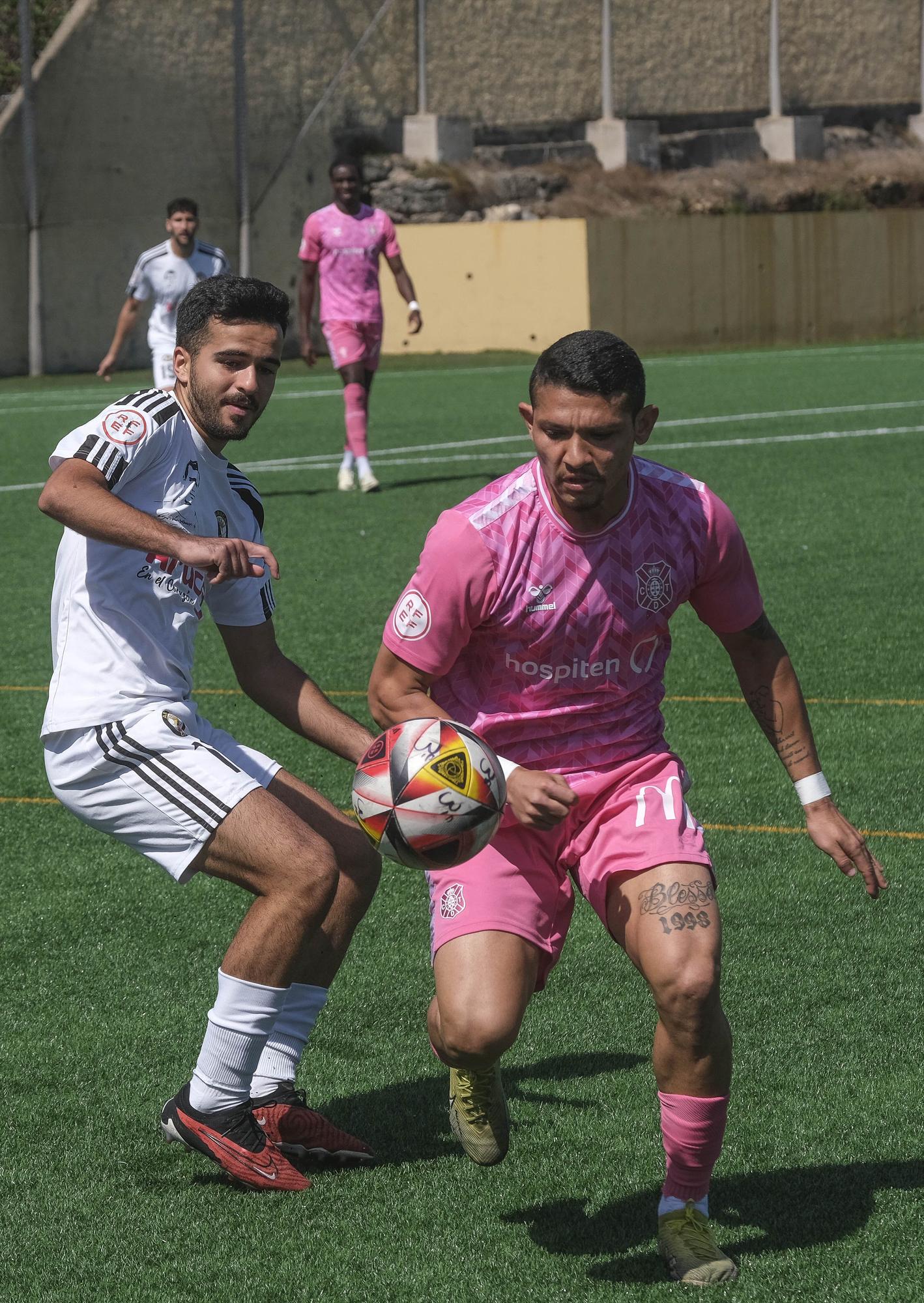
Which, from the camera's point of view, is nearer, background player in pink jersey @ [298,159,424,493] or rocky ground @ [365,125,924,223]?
background player in pink jersey @ [298,159,424,493]

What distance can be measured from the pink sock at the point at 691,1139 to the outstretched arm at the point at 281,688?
4.25 ft

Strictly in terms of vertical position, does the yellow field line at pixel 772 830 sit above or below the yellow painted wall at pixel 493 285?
below

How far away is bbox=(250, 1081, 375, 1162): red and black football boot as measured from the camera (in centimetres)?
429

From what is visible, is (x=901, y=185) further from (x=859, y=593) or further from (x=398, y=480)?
(x=859, y=593)

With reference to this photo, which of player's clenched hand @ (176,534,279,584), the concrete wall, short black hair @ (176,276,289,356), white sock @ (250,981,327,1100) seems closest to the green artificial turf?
white sock @ (250,981,327,1100)

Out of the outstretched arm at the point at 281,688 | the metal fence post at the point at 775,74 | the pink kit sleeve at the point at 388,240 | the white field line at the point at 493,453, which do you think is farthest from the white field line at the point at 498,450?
the metal fence post at the point at 775,74

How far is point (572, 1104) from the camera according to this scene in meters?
4.55

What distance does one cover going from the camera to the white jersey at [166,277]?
53.1ft

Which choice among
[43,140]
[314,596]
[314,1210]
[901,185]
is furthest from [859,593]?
[901,185]

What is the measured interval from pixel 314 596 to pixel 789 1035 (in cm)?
688

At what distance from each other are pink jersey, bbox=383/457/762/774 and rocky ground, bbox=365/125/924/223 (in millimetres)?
37906

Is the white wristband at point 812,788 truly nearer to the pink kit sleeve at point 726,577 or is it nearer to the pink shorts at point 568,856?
the pink shorts at point 568,856

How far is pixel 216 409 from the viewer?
4461mm

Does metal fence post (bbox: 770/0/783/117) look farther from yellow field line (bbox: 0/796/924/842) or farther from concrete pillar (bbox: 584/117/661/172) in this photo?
yellow field line (bbox: 0/796/924/842)
